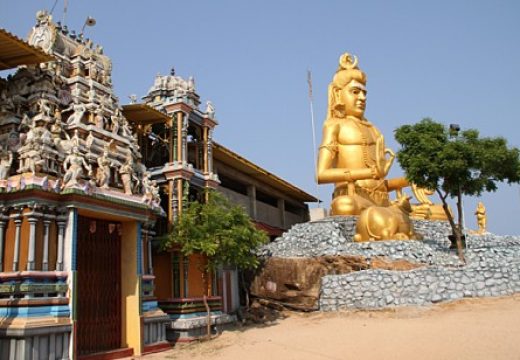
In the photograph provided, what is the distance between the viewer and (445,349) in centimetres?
1188

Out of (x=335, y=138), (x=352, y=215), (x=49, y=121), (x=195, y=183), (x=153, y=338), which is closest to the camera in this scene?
(x=49, y=121)

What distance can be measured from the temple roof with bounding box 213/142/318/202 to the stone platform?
3.73m

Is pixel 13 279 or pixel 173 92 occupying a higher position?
pixel 173 92

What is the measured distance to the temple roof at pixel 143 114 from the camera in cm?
1648

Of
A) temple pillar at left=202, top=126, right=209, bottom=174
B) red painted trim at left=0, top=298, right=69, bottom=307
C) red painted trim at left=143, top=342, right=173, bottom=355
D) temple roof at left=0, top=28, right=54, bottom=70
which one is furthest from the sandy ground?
temple roof at left=0, top=28, right=54, bottom=70

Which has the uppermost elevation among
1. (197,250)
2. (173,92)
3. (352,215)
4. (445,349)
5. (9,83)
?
(173,92)

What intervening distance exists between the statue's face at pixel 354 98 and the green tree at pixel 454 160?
6.48m

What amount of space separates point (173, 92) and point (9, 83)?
602 cm

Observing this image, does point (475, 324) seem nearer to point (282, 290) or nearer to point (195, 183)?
point (282, 290)

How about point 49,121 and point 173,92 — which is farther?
point 173,92

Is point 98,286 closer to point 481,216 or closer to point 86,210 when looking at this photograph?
point 86,210

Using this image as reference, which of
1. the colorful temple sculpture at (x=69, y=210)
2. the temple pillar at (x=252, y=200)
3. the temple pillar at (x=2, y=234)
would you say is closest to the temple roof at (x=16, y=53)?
the colorful temple sculpture at (x=69, y=210)

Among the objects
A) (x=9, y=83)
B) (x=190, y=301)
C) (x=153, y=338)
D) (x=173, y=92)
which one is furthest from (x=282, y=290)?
(x=9, y=83)

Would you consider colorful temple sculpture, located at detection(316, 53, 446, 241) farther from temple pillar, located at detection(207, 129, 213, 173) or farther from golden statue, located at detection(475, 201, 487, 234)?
temple pillar, located at detection(207, 129, 213, 173)
